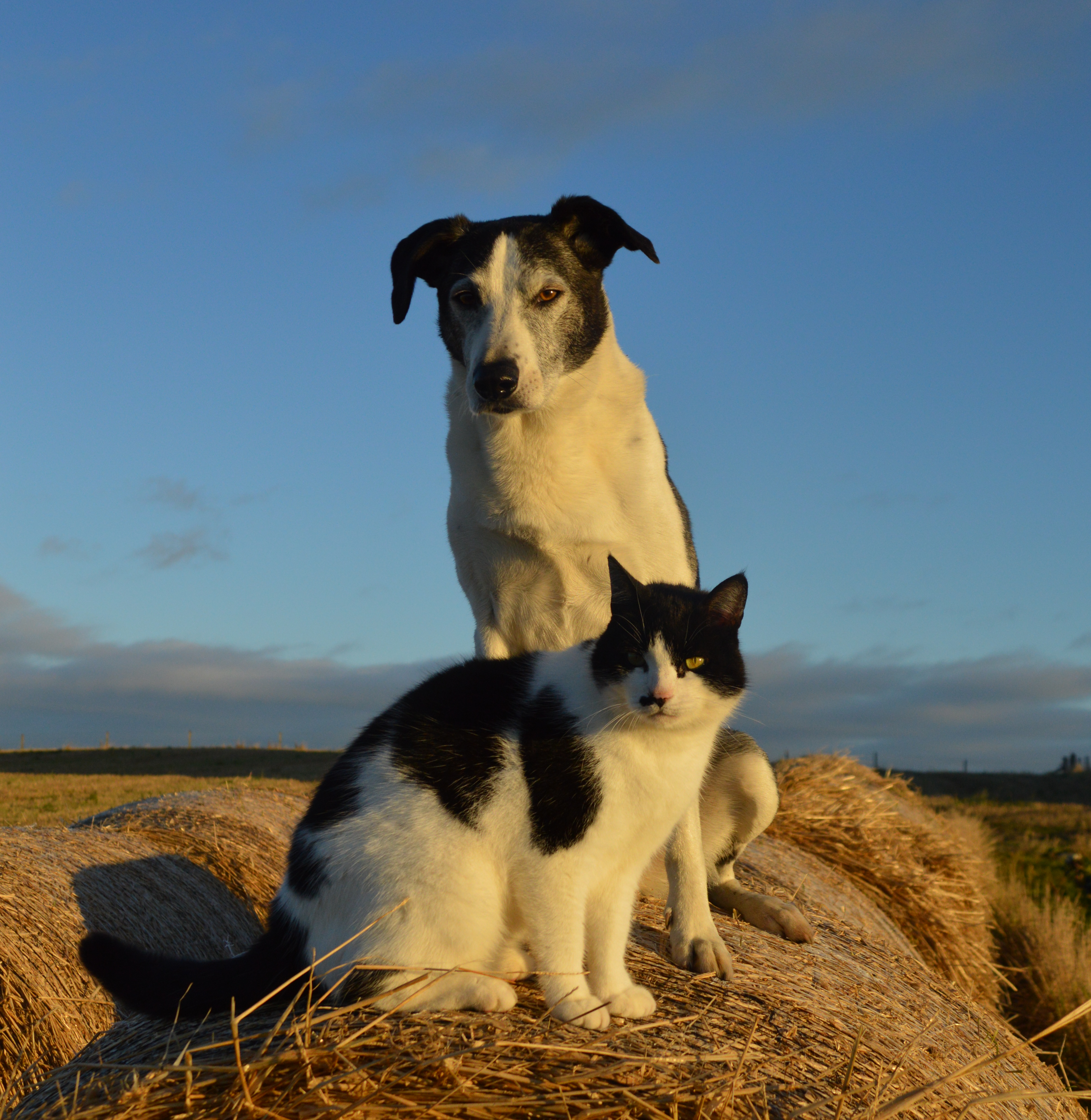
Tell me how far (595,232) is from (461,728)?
7.02 feet

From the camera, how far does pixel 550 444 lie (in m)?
3.96

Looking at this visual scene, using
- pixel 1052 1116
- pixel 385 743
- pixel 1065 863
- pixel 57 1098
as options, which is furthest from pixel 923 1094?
pixel 1065 863

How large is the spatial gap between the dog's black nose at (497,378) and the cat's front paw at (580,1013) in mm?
2005

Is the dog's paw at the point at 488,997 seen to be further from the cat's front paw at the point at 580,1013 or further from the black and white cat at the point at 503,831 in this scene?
the cat's front paw at the point at 580,1013

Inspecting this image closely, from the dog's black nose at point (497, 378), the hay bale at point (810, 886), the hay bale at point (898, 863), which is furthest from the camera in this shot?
the hay bale at point (898, 863)

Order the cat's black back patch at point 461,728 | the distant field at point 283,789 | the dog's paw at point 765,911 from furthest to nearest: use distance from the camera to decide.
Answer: the distant field at point 283,789 < the dog's paw at point 765,911 < the cat's black back patch at point 461,728

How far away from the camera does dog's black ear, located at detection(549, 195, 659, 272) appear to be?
157 inches

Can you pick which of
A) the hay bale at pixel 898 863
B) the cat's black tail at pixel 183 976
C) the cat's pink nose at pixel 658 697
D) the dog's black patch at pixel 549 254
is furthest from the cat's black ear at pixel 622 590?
the hay bale at pixel 898 863

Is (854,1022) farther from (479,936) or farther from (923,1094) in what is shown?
(479,936)

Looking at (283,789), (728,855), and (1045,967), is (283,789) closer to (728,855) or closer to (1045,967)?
(728,855)

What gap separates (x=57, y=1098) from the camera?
2.85m

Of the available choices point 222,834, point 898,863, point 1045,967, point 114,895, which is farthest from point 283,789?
point 1045,967

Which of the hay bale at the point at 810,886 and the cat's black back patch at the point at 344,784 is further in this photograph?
the hay bale at the point at 810,886

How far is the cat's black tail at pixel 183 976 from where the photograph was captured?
305cm
